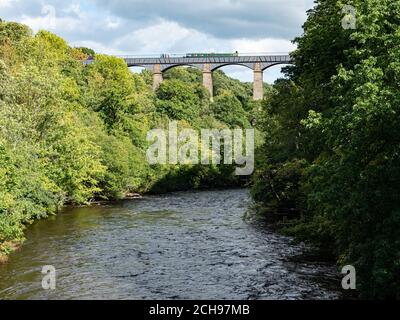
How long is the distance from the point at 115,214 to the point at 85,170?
190 inches

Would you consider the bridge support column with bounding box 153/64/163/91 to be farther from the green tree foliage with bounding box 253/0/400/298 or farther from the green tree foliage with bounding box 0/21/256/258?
the green tree foliage with bounding box 253/0/400/298

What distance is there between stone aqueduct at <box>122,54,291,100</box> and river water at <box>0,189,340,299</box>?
6596 cm

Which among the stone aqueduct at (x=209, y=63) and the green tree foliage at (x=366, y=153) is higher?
the stone aqueduct at (x=209, y=63)

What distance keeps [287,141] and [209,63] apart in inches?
2790

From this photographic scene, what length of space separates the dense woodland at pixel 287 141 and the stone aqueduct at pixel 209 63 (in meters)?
23.5

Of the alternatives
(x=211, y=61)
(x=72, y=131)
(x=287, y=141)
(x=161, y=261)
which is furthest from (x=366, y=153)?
(x=211, y=61)

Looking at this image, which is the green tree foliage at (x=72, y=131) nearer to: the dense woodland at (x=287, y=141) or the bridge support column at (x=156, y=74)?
the dense woodland at (x=287, y=141)

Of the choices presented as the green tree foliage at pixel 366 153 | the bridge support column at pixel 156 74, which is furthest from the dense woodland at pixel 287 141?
the bridge support column at pixel 156 74

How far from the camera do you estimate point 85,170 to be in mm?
39344

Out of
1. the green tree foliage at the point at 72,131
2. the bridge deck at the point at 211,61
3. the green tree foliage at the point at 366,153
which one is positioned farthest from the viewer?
the bridge deck at the point at 211,61

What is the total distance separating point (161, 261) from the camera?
22906mm

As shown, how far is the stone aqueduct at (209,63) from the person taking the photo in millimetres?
97875
